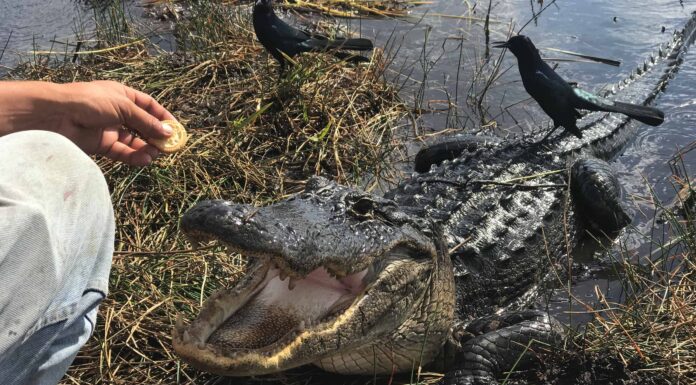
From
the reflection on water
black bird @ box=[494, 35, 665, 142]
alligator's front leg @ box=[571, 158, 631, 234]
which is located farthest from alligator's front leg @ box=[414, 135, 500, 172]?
the reflection on water

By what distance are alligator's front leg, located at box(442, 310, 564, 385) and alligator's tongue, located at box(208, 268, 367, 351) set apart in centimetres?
62

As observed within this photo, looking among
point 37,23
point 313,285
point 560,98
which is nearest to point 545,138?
point 560,98

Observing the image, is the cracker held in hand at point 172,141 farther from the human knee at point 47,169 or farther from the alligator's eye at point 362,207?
the human knee at point 47,169

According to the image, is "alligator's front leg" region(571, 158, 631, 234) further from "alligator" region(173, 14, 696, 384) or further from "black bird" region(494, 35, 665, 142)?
"black bird" region(494, 35, 665, 142)

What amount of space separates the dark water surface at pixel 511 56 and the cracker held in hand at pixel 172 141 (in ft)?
6.47

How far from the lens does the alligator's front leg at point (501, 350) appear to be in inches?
111

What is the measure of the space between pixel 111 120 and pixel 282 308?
96 centimetres

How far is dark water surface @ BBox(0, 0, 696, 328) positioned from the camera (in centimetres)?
475

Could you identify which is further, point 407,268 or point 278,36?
point 278,36

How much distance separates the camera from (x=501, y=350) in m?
2.87

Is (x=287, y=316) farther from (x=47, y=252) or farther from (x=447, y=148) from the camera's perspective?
(x=447, y=148)

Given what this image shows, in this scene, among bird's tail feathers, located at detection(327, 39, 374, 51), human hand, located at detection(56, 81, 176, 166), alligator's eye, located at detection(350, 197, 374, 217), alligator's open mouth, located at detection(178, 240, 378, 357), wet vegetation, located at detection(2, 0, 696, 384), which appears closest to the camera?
alligator's open mouth, located at detection(178, 240, 378, 357)

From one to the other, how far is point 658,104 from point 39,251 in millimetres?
5049

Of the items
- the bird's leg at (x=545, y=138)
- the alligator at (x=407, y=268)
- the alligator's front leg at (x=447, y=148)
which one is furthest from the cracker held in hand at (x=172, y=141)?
the bird's leg at (x=545, y=138)
